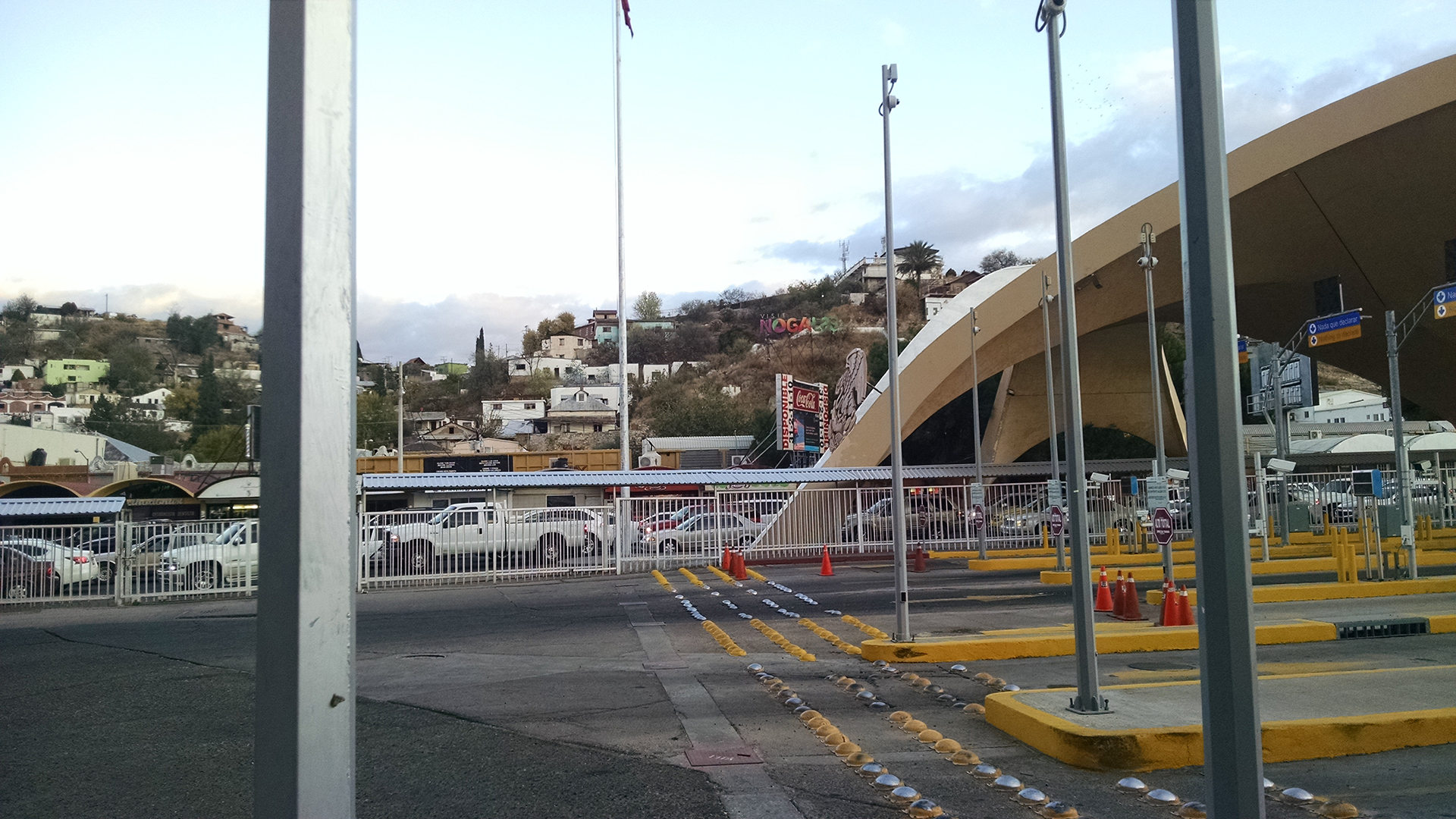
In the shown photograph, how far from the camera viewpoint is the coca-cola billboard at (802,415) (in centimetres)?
3578

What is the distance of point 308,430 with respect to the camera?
86.2 inches

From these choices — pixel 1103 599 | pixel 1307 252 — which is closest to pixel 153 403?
pixel 1103 599

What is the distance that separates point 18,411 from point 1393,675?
1187 inches

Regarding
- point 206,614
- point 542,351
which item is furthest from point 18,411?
point 542,351

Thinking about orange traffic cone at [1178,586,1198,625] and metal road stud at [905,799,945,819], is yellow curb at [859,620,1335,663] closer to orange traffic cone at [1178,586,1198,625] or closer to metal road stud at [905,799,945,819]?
orange traffic cone at [1178,586,1198,625]

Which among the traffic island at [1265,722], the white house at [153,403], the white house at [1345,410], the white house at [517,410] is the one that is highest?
the white house at [517,410]

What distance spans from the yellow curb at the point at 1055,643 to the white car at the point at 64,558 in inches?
694

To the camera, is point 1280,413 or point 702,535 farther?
point 1280,413

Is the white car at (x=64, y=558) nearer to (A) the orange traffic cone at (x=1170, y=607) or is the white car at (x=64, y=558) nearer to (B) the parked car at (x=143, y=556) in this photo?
(B) the parked car at (x=143, y=556)

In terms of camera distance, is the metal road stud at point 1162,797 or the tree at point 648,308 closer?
the metal road stud at point 1162,797

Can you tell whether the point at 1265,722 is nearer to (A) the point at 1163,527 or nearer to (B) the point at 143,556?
(A) the point at 1163,527

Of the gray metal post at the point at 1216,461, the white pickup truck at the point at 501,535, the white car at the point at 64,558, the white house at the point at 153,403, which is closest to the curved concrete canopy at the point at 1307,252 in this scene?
the white pickup truck at the point at 501,535

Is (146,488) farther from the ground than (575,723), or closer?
farther from the ground

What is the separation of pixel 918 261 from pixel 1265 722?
11328 cm
